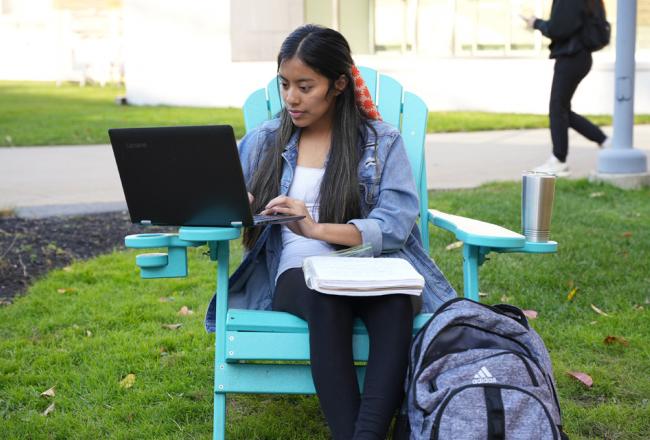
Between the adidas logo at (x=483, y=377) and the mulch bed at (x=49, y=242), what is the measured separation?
3.00 metres

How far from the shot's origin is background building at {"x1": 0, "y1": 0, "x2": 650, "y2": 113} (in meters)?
14.4

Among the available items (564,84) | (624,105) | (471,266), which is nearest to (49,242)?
(471,266)

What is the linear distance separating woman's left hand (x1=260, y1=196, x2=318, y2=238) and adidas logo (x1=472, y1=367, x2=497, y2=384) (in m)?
0.77

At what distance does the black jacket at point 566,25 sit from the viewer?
7543 mm

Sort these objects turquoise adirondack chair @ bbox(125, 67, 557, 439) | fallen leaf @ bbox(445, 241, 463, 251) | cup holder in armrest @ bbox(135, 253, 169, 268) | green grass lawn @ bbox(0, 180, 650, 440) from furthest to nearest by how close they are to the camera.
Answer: fallen leaf @ bbox(445, 241, 463, 251)
green grass lawn @ bbox(0, 180, 650, 440)
cup holder in armrest @ bbox(135, 253, 169, 268)
turquoise adirondack chair @ bbox(125, 67, 557, 439)

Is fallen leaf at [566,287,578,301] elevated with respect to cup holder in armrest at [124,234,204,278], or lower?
lower

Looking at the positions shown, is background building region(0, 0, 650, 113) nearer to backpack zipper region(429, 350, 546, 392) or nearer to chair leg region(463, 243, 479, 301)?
chair leg region(463, 243, 479, 301)

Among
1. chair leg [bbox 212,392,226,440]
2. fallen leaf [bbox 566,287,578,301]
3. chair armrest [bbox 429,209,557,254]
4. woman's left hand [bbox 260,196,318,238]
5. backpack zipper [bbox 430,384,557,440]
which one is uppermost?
woman's left hand [bbox 260,196,318,238]

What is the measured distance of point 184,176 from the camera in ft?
9.52

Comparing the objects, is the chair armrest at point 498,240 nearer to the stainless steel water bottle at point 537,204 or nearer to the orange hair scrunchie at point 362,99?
the stainless steel water bottle at point 537,204

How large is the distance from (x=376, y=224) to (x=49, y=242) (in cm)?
334

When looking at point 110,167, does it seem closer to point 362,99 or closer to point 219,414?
point 362,99

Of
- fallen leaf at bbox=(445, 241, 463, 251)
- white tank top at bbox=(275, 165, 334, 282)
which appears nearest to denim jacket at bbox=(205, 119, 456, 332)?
white tank top at bbox=(275, 165, 334, 282)

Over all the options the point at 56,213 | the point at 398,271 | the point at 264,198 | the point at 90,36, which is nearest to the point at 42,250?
the point at 56,213
